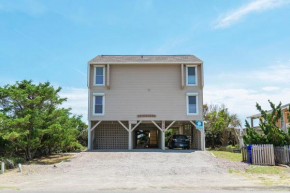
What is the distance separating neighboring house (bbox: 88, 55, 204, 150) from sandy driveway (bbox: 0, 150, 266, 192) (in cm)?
482

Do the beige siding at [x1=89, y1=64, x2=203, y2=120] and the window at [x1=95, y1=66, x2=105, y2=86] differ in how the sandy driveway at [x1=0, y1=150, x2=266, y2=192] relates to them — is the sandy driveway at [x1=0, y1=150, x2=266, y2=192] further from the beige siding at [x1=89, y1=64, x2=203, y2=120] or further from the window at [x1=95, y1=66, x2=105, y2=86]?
the window at [x1=95, y1=66, x2=105, y2=86]

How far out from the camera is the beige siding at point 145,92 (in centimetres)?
2206

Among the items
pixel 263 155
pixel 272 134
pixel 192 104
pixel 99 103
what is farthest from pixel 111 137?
pixel 272 134

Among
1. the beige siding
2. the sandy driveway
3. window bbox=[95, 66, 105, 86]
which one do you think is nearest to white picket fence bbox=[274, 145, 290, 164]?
the sandy driveway

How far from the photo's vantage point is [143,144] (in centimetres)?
2956

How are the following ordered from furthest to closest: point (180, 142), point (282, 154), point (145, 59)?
point (145, 59), point (180, 142), point (282, 154)

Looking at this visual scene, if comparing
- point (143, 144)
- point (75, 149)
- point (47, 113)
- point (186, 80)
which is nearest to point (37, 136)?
point (47, 113)

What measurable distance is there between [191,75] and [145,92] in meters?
4.25

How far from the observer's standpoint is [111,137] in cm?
2423

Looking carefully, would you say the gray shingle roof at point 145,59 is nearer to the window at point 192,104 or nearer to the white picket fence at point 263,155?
the window at point 192,104

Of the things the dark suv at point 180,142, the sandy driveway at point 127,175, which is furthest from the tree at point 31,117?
the dark suv at point 180,142

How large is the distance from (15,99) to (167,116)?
1159cm

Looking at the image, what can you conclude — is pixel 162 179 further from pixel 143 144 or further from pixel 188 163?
pixel 143 144

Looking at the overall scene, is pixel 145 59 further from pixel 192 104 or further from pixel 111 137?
→ pixel 111 137
